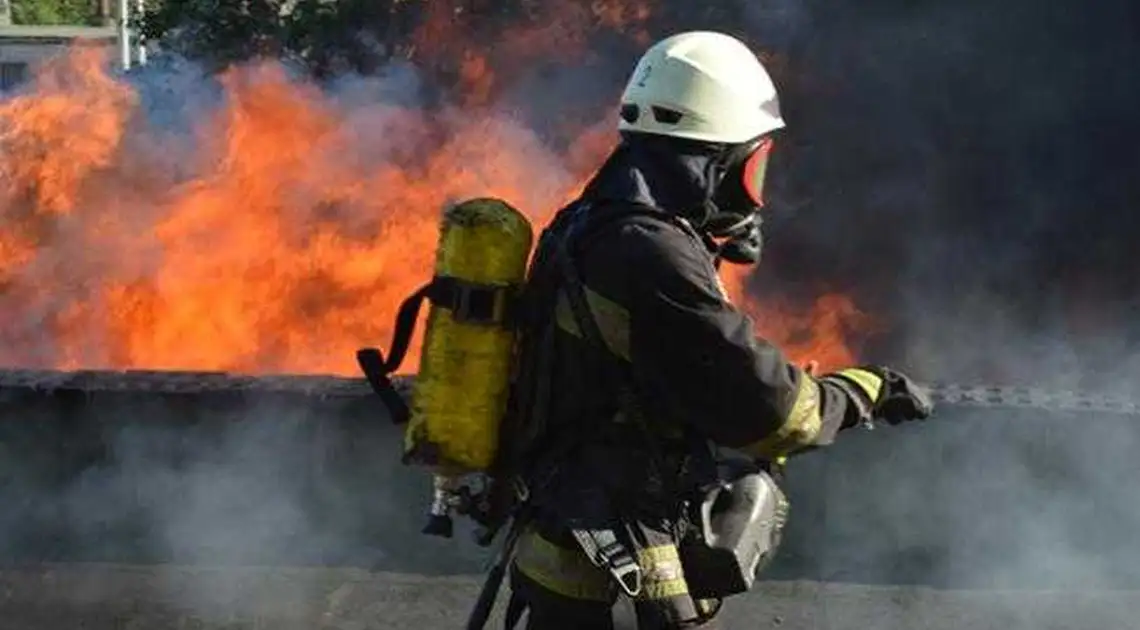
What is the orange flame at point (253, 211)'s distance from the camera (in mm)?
10453

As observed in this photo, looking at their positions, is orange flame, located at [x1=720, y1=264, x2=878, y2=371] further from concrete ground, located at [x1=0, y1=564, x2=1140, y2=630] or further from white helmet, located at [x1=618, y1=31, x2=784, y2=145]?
white helmet, located at [x1=618, y1=31, x2=784, y2=145]

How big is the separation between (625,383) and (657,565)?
0.40 m

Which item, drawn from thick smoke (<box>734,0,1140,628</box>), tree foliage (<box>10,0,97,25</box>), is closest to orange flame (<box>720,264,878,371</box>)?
thick smoke (<box>734,0,1140,628</box>)

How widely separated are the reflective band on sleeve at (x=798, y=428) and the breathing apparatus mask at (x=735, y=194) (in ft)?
1.31

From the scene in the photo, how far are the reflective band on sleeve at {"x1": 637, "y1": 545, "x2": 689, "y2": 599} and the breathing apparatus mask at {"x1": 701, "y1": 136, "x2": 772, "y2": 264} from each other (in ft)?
2.23

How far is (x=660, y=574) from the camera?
3674 millimetres

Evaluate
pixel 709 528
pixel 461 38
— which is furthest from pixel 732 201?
pixel 461 38

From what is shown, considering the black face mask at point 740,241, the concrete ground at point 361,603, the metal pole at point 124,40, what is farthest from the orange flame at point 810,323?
the metal pole at point 124,40

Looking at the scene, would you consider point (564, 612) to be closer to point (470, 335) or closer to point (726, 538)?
point (726, 538)

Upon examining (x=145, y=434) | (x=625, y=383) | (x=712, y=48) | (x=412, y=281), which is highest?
(x=712, y=48)

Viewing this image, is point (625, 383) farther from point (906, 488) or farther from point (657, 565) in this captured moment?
point (906, 488)

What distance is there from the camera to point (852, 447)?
6473 mm

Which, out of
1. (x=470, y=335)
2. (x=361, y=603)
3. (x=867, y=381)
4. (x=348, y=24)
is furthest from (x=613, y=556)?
(x=348, y=24)

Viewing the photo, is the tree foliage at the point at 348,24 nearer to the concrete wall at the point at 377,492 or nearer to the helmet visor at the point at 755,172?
the concrete wall at the point at 377,492
